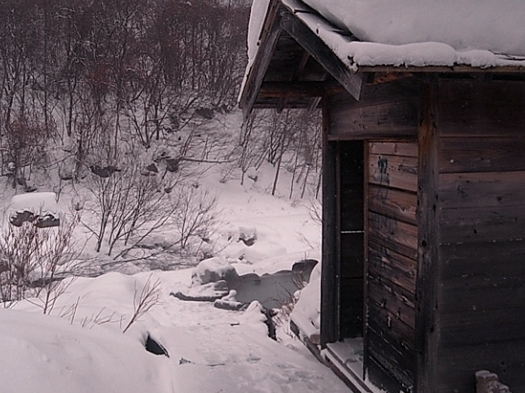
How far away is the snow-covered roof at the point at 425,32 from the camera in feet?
8.80

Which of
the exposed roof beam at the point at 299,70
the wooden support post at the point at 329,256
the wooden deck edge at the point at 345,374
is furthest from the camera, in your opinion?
the wooden support post at the point at 329,256

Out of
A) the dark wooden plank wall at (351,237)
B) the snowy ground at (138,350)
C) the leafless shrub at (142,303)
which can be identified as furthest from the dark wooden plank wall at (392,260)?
the leafless shrub at (142,303)

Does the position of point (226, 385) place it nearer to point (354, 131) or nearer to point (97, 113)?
point (354, 131)

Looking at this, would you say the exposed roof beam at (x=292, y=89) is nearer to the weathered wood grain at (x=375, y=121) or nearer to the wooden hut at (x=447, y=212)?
the weathered wood grain at (x=375, y=121)

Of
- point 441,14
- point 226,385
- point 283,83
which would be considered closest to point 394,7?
point 441,14

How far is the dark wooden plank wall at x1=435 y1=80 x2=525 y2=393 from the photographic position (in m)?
3.17

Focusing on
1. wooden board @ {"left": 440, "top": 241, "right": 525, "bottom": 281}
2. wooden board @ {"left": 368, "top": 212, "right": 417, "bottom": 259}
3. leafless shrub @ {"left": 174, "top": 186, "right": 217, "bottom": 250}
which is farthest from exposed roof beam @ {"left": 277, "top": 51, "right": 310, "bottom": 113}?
leafless shrub @ {"left": 174, "top": 186, "right": 217, "bottom": 250}

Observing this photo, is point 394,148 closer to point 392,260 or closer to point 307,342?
point 392,260

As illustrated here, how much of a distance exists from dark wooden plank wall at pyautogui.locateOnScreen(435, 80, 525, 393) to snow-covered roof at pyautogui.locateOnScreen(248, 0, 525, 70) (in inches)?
12.7

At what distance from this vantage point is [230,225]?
16.9m

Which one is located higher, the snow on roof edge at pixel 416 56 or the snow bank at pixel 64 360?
the snow on roof edge at pixel 416 56

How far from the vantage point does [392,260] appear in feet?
12.3

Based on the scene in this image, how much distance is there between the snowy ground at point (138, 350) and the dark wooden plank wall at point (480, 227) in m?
1.58

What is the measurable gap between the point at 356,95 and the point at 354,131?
1.46 metres
